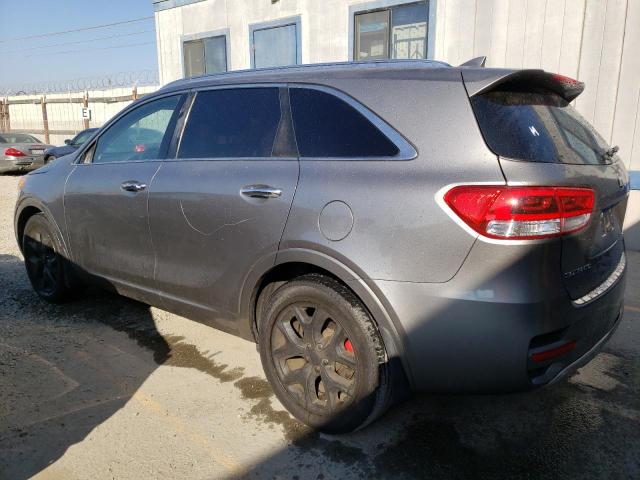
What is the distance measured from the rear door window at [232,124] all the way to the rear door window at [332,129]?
178 mm

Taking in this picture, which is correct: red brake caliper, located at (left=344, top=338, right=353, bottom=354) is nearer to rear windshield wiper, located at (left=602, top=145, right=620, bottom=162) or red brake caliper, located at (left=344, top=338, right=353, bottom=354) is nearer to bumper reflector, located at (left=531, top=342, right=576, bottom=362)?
bumper reflector, located at (left=531, top=342, right=576, bottom=362)

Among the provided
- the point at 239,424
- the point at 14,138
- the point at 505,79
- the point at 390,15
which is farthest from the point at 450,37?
the point at 14,138

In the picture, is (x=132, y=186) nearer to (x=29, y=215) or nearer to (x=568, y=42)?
(x=29, y=215)

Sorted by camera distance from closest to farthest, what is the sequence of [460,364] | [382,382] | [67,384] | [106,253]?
[460,364] < [382,382] < [67,384] < [106,253]

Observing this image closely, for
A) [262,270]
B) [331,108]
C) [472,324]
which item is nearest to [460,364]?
[472,324]

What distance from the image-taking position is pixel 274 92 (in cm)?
282

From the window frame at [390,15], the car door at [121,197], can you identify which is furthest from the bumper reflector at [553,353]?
the window frame at [390,15]

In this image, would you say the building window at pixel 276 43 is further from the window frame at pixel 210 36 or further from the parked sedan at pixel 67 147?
the parked sedan at pixel 67 147

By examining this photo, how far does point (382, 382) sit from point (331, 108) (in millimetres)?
1355

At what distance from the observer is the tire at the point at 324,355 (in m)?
2.31

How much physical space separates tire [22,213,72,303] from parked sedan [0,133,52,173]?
1202cm

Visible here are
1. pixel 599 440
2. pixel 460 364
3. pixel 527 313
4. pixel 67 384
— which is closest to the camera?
pixel 527 313

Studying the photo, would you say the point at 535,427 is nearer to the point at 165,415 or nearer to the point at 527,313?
the point at 527,313

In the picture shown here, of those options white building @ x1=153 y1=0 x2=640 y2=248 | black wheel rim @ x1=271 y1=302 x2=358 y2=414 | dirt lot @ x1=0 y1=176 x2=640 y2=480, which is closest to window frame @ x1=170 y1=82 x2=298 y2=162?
black wheel rim @ x1=271 y1=302 x2=358 y2=414
